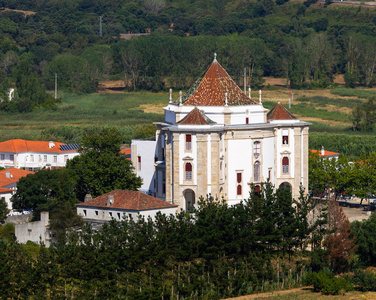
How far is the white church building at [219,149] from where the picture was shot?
86.9m

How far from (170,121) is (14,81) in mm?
99558

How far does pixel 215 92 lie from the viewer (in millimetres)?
92312

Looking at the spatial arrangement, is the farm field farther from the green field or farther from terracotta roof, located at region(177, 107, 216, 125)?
the green field

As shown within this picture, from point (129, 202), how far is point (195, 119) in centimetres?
980

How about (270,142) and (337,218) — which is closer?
(337,218)

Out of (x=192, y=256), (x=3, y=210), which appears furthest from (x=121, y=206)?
(x=192, y=256)

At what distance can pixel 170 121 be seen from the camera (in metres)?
94.0

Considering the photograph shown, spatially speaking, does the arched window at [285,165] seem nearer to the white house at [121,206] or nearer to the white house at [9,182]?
the white house at [121,206]

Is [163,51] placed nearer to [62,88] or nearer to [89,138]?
[62,88]

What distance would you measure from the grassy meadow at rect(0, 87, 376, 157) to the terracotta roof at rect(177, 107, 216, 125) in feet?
120

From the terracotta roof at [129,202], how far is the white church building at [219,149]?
13.4 ft

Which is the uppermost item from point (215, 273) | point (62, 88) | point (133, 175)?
point (62, 88)

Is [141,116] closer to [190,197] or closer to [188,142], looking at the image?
[190,197]

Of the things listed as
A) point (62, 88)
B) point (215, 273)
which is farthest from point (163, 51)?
point (215, 273)
